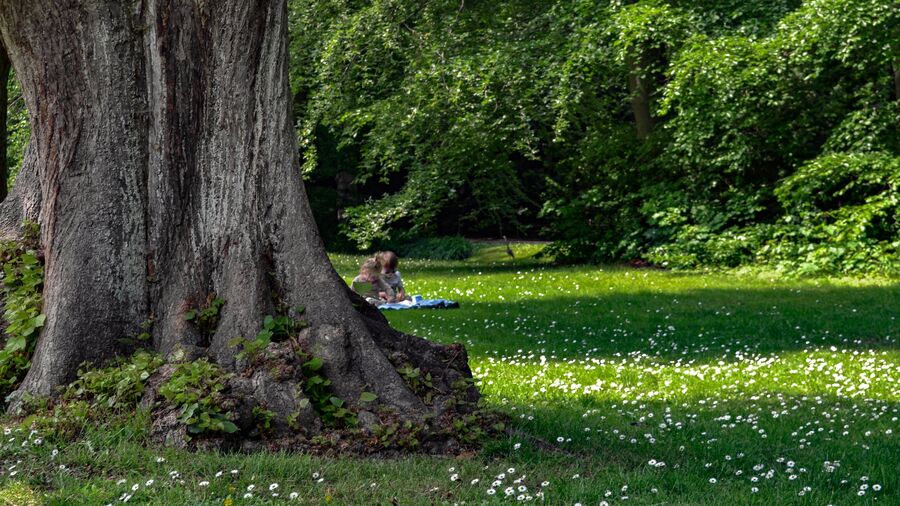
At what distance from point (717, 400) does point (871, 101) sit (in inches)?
498

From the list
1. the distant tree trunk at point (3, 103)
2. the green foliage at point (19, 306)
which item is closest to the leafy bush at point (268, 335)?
the green foliage at point (19, 306)

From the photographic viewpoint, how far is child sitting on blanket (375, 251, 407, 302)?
587 inches

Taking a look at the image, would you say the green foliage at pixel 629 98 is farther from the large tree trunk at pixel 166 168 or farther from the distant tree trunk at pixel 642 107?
the large tree trunk at pixel 166 168

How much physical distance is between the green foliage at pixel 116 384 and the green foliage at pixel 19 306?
527 millimetres

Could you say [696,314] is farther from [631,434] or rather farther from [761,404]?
[631,434]

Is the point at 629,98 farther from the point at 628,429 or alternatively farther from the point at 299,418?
the point at 299,418

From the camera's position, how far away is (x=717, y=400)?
8062mm

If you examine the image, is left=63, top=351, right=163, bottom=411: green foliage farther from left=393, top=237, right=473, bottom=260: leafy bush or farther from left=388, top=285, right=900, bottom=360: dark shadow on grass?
left=393, top=237, right=473, bottom=260: leafy bush

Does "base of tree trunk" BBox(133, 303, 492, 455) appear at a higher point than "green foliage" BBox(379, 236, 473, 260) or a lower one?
lower

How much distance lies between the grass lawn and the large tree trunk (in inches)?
39.6

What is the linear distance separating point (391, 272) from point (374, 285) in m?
0.31

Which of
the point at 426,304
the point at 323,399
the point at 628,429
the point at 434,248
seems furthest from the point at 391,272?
the point at 434,248

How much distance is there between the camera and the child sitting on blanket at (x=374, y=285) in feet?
49.0

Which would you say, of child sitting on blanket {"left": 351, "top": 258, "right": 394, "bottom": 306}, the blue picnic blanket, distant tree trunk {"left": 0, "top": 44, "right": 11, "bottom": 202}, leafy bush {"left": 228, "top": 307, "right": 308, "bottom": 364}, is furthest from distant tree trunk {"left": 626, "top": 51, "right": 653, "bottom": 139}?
leafy bush {"left": 228, "top": 307, "right": 308, "bottom": 364}
